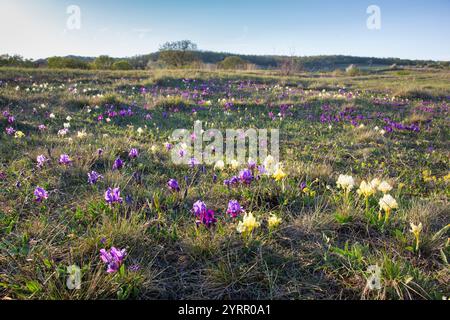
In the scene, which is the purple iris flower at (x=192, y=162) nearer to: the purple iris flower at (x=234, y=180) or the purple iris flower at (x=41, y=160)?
the purple iris flower at (x=234, y=180)

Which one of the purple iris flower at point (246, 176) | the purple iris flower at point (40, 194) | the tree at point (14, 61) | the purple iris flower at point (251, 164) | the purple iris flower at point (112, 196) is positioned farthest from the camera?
the tree at point (14, 61)

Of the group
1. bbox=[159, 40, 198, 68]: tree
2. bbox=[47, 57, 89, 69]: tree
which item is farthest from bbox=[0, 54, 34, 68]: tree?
bbox=[159, 40, 198, 68]: tree

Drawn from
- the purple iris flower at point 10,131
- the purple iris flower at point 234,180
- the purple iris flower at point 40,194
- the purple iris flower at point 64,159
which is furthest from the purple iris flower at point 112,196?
the purple iris flower at point 10,131

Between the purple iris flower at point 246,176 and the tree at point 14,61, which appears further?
the tree at point 14,61

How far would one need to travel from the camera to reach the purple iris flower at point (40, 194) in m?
3.27

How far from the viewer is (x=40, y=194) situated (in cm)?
329

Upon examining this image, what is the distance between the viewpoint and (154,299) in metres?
2.23

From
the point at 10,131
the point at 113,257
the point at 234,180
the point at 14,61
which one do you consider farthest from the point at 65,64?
the point at 113,257

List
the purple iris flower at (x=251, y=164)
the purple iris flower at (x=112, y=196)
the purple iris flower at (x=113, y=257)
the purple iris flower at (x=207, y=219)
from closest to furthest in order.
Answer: the purple iris flower at (x=113, y=257) < the purple iris flower at (x=207, y=219) < the purple iris flower at (x=112, y=196) < the purple iris flower at (x=251, y=164)

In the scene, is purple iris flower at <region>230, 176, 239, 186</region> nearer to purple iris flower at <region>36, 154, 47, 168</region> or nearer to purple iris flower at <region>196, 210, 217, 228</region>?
purple iris flower at <region>196, 210, 217, 228</region>

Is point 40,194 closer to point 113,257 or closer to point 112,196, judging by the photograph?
Answer: point 112,196

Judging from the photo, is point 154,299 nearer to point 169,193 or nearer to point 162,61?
point 169,193
